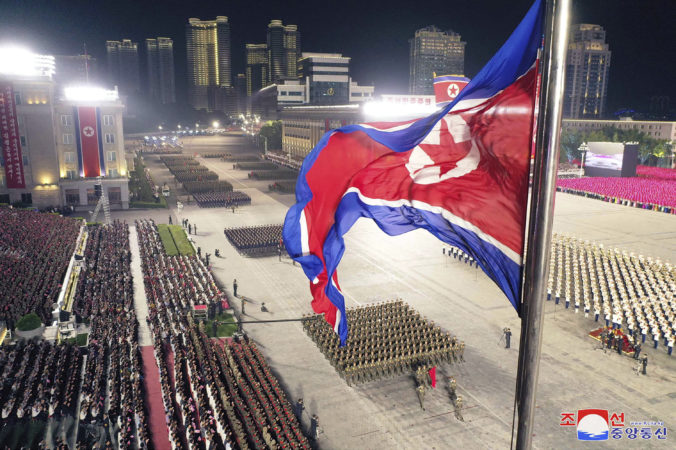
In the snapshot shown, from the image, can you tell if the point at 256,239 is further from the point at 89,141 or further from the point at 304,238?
the point at 304,238

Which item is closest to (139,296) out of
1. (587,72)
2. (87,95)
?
(87,95)

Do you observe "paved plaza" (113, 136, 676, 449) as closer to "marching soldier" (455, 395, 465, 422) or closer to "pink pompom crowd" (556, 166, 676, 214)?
"marching soldier" (455, 395, 465, 422)

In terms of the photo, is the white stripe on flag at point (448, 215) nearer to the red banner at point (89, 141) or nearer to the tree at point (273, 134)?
the red banner at point (89, 141)

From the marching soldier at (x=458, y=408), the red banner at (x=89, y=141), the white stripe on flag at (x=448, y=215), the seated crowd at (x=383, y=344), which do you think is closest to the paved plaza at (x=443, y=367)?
the marching soldier at (x=458, y=408)

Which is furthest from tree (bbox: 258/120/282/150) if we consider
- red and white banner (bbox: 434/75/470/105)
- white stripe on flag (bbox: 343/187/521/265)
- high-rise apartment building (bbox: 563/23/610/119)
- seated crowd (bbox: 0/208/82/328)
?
white stripe on flag (bbox: 343/187/521/265)

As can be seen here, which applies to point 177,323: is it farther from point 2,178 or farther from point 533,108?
point 2,178
